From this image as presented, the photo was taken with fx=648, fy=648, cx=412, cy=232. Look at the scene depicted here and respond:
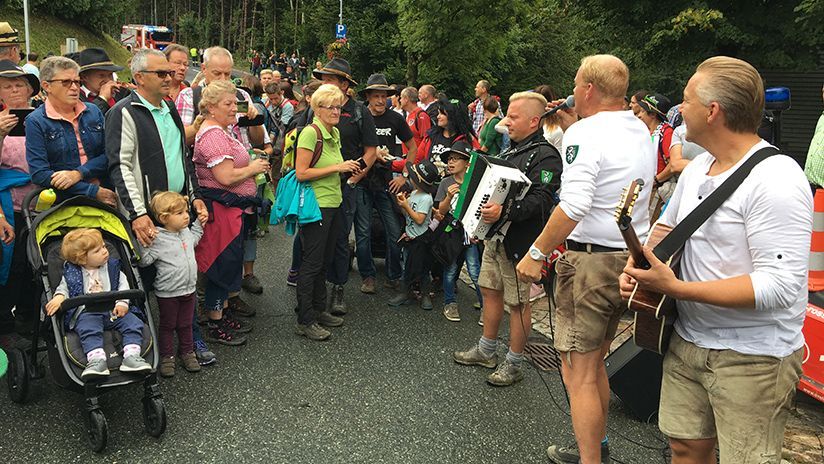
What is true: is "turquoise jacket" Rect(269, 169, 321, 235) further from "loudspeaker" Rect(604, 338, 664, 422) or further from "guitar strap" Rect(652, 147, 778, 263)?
"guitar strap" Rect(652, 147, 778, 263)

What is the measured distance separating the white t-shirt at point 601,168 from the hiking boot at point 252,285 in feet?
12.7

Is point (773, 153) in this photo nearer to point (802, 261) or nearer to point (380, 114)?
point (802, 261)

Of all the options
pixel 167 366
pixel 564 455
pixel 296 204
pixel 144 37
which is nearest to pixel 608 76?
pixel 564 455

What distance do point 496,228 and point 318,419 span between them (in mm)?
1681

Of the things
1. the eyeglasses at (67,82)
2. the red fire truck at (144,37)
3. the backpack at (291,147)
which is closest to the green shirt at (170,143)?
the eyeglasses at (67,82)

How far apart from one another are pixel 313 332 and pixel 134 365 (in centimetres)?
191

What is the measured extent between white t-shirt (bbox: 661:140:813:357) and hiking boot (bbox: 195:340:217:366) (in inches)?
134

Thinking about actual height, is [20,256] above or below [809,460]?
above

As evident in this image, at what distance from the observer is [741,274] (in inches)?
90.7

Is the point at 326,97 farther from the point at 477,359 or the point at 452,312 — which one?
the point at 477,359

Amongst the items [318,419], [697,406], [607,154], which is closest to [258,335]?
[318,419]

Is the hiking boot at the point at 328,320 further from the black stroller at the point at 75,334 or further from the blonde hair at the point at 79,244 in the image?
the blonde hair at the point at 79,244

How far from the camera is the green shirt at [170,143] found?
14.9 ft

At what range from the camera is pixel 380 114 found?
6949 millimetres
